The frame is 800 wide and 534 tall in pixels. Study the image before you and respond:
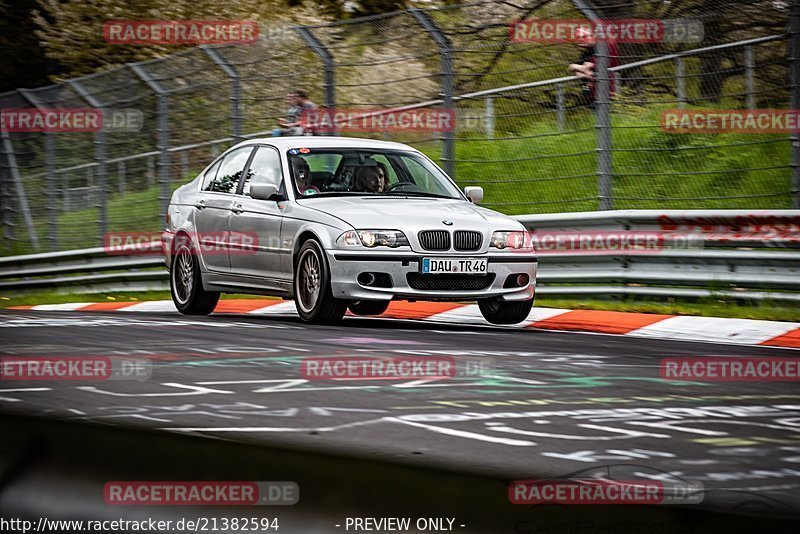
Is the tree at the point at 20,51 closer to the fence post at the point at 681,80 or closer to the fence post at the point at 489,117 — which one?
the fence post at the point at 489,117

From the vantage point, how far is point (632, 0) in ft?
39.2

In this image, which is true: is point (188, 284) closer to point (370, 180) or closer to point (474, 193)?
point (370, 180)

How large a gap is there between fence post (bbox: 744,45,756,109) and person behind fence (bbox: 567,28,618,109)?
1.32 meters

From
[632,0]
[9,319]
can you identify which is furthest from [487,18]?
[9,319]

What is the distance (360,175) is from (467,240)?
4.87 feet

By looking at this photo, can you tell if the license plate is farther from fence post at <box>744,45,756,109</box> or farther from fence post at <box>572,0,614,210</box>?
fence post at <box>744,45,756,109</box>

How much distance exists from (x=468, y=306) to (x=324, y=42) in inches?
162

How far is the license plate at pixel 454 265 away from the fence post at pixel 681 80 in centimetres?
286

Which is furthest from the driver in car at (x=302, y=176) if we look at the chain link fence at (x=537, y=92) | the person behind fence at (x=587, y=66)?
the person behind fence at (x=587, y=66)

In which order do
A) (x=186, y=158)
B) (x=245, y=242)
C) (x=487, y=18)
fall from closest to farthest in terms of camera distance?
(x=245, y=242)
(x=487, y=18)
(x=186, y=158)

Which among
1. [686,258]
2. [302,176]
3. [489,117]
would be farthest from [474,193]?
[489,117]

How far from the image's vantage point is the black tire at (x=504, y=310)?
10531 mm

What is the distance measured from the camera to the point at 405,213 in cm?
1000

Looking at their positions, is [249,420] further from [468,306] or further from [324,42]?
[324,42]
